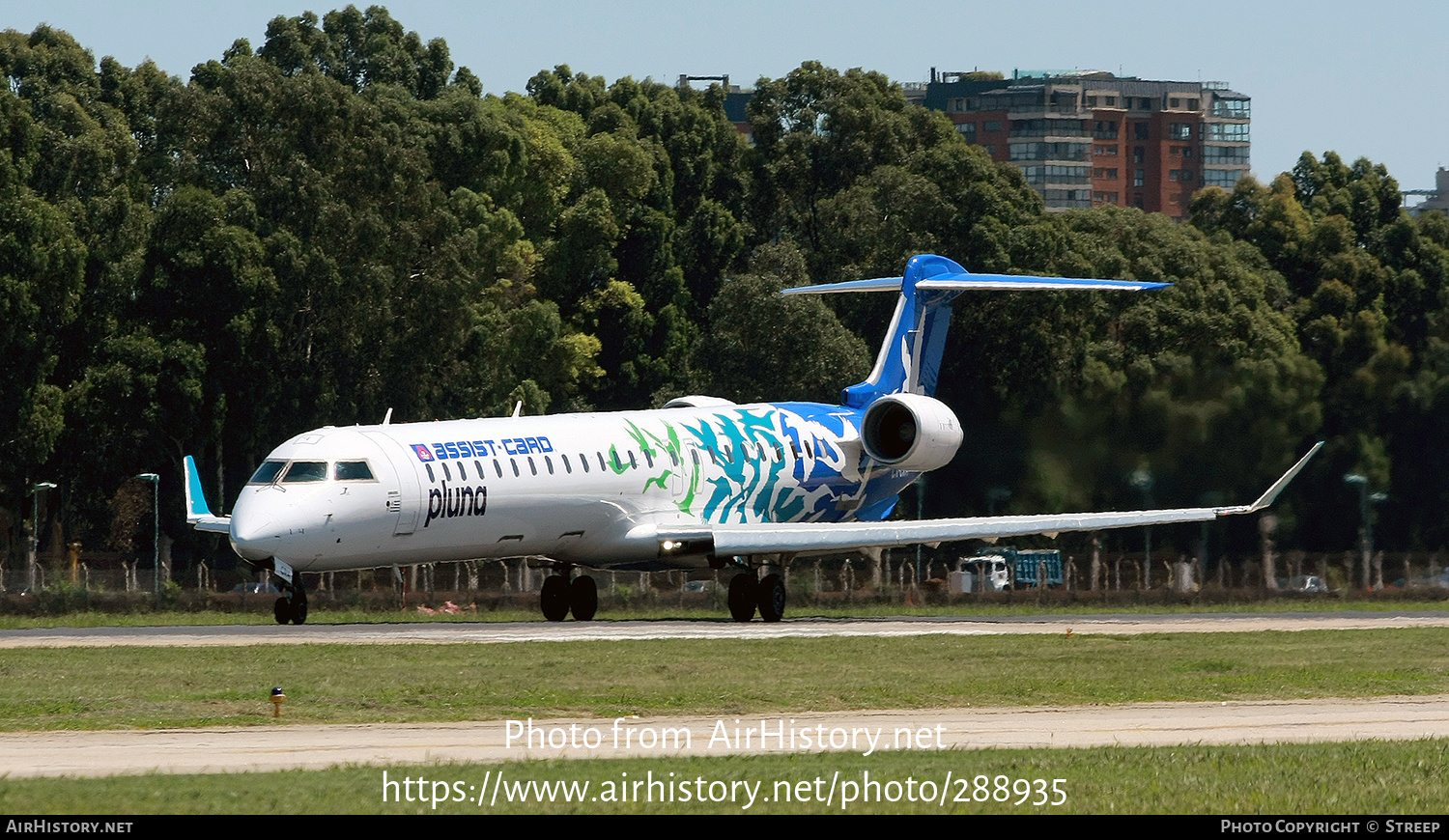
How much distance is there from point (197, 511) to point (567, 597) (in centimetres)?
677

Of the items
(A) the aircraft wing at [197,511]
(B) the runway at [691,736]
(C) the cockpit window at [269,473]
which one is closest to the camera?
(B) the runway at [691,736]

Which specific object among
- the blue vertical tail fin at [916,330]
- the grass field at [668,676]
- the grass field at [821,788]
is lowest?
the grass field at [668,676]

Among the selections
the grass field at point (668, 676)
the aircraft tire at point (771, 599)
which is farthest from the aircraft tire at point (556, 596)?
the grass field at point (668, 676)

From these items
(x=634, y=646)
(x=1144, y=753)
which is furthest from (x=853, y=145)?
(x=1144, y=753)

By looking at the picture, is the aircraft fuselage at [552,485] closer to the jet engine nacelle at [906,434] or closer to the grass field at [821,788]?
the jet engine nacelle at [906,434]

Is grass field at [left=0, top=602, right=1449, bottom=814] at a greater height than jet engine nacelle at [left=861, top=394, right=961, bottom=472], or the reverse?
jet engine nacelle at [left=861, top=394, right=961, bottom=472]

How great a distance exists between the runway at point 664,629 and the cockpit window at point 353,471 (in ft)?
7.72

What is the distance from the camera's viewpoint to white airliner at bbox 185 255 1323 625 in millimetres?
34906

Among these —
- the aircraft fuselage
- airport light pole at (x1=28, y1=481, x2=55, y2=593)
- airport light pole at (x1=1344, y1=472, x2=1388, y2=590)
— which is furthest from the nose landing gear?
airport light pole at (x1=1344, y1=472, x2=1388, y2=590)

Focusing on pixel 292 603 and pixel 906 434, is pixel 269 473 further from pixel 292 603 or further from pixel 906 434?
pixel 906 434

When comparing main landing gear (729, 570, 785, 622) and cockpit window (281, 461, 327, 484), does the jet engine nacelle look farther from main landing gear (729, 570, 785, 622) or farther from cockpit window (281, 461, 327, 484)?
cockpit window (281, 461, 327, 484)

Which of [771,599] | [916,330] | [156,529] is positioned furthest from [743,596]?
[156,529]

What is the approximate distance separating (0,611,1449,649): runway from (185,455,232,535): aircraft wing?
1.80 metres

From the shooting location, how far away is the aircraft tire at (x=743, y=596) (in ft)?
136
